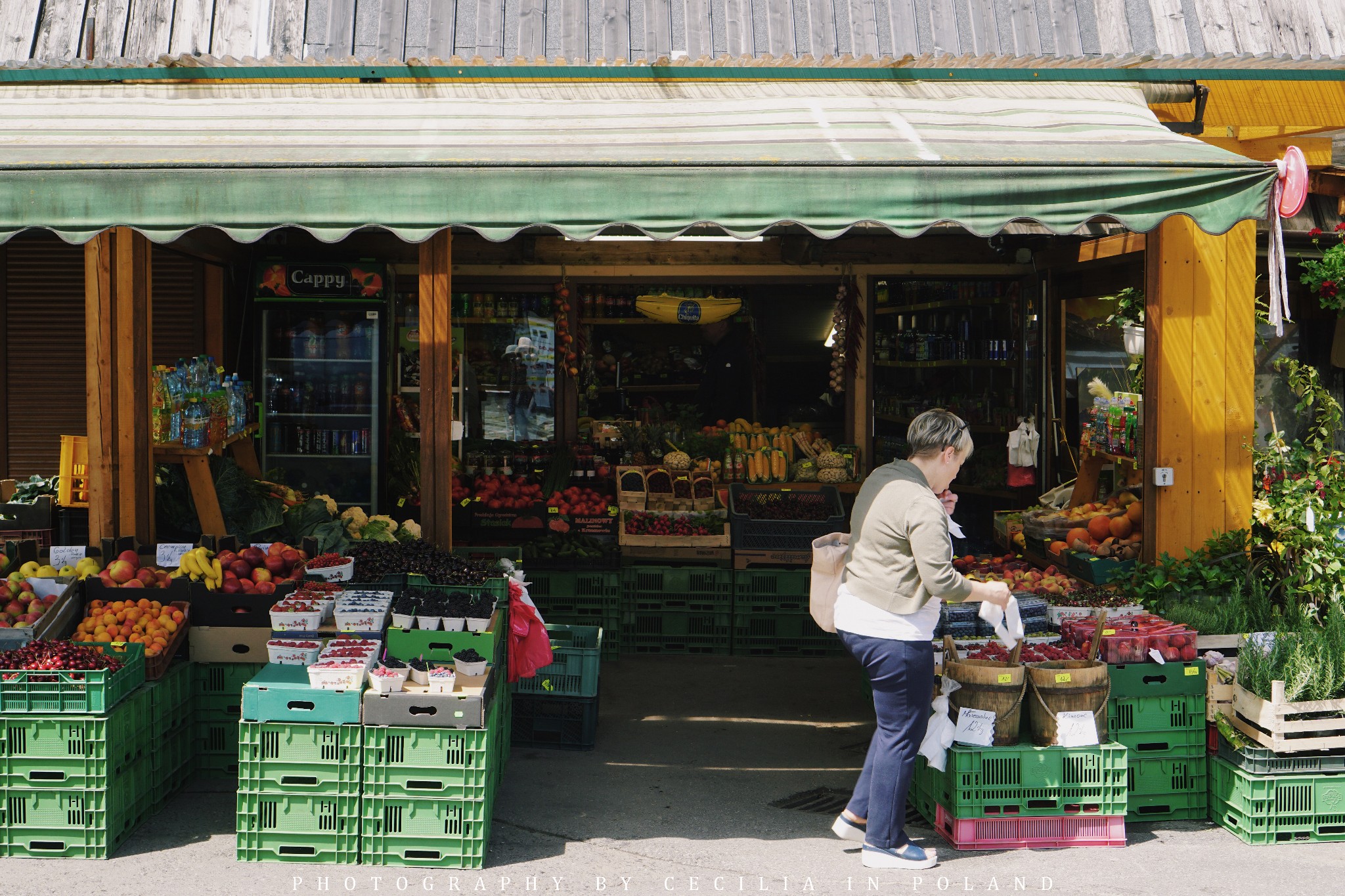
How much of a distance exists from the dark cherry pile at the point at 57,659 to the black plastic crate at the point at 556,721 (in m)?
2.05

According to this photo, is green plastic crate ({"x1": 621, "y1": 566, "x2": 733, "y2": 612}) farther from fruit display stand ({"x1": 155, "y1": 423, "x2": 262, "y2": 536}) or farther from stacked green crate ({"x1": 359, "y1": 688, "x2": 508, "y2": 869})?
stacked green crate ({"x1": 359, "y1": 688, "x2": 508, "y2": 869})

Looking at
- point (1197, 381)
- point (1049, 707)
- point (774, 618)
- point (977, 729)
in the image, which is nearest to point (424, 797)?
point (977, 729)

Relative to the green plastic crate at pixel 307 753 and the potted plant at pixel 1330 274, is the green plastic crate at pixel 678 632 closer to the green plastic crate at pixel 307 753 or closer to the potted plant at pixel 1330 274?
the green plastic crate at pixel 307 753

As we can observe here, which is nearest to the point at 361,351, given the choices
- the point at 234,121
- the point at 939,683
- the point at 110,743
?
the point at 234,121

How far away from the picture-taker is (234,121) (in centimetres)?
521

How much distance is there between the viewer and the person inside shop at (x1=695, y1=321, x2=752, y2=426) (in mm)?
10961

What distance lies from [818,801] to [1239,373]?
11.0 ft

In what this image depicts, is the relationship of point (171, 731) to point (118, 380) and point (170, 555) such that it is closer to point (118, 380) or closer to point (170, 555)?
point (170, 555)

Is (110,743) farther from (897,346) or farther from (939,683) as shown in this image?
(897,346)

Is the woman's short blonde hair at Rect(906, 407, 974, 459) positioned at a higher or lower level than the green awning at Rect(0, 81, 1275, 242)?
lower

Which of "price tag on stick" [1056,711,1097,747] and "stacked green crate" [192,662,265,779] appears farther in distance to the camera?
"stacked green crate" [192,662,265,779]

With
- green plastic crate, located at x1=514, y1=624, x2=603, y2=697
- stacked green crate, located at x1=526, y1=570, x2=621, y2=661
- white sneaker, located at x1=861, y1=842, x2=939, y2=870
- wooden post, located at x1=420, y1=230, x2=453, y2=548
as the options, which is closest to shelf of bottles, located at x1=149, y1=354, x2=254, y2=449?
wooden post, located at x1=420, y1=230, x2=453, y2=548

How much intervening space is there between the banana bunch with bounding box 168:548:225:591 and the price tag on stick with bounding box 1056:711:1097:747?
3824 mm

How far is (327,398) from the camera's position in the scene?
9516mm
